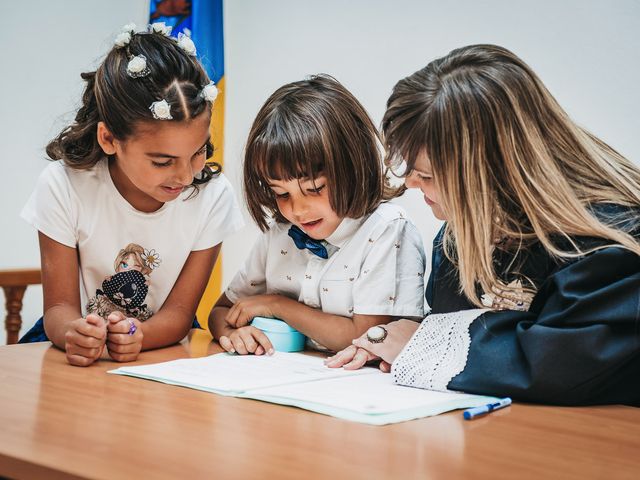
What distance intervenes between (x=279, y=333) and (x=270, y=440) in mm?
643

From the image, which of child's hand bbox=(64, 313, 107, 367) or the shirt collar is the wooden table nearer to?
child's hand bbox=(64, 313, 107, 367)

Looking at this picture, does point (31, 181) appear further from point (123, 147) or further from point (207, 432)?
point (207, 432)

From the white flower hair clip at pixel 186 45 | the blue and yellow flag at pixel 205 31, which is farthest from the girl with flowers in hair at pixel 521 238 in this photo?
the blue and yellow flag at pixel 205 31

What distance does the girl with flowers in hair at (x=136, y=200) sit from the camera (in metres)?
1.40

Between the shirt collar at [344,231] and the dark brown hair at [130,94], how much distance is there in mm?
369

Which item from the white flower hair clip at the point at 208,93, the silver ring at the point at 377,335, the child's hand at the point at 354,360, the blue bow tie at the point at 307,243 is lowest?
the child's hand at the point at 354,360

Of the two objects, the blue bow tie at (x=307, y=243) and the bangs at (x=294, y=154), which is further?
the blue bow tie at (x=307, y=243)

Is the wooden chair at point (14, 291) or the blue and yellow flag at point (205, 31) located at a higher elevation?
the blue and yellow flag at point (205, 31)

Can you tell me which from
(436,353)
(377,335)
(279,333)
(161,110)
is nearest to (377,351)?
(377,335)

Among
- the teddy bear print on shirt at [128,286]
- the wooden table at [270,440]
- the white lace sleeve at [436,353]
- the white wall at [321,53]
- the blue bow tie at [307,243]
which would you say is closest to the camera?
the wooden table at [270,440]

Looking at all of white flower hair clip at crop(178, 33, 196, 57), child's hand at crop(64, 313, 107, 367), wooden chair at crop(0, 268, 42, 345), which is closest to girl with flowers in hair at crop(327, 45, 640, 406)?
child's hand at crop(64, 313, 107, 367)

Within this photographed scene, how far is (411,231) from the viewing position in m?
1.40

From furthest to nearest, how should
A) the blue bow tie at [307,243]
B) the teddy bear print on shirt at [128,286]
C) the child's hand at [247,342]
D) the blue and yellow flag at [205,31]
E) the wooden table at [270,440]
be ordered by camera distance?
the blue and yellow flag at [205,31] → the teddy bear print on shirt at [128,286] → the blue bow tie at [307,243] → the child's hand at [247,342] → the wooden table at [270,440]

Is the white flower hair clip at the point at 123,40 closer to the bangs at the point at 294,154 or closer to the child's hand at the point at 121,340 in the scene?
the bangs at the point at 294,154
